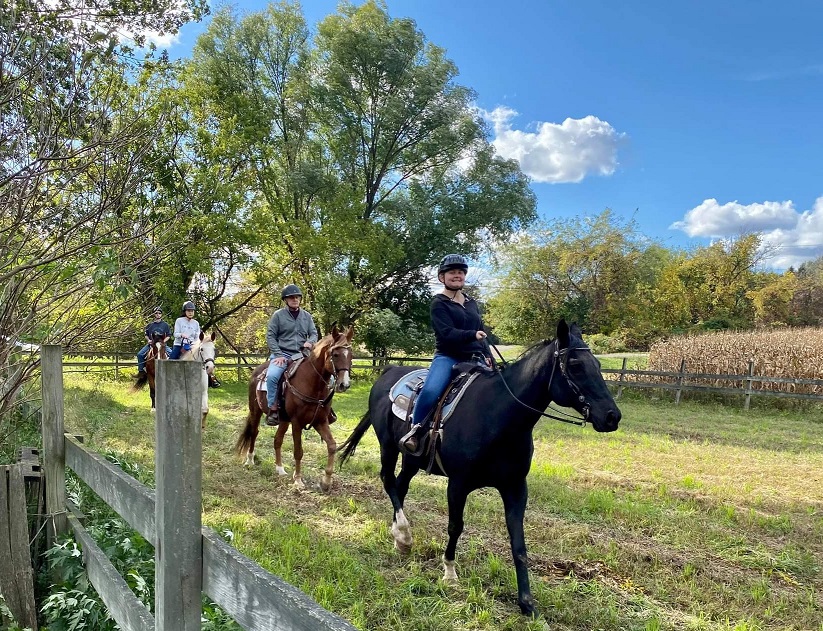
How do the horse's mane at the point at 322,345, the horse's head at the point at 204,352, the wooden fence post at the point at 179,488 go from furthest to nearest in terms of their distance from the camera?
the horse's head at the point at 204,352 < the horse's mane at the point at 322,345 < the wooden fence post at the point at 179,488

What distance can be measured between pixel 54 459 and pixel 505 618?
11.0 feet

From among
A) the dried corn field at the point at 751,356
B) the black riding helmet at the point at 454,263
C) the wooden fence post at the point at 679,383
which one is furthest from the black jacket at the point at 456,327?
the dried corn field at the point at 751,356

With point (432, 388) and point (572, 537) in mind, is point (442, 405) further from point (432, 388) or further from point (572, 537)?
point (572, 537)

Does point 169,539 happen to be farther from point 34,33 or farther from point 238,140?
point 238,140

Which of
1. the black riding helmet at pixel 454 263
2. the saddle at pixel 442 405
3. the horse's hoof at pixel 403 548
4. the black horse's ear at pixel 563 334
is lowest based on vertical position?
the horse's hoof at pixel 403 548

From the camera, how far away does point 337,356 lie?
691cm

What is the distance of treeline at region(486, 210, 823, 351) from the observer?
33125 mm

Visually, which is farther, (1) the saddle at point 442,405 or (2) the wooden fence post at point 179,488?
(1) the saddle at point 442,405

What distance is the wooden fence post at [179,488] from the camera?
64.4 inches

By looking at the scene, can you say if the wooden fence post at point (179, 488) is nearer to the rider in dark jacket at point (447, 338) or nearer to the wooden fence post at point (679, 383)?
the rider in dark jacket at point (447, 338)

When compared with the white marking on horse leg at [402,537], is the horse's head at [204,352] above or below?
above

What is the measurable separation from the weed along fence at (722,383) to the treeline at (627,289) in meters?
14.7

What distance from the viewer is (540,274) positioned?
35531 mm

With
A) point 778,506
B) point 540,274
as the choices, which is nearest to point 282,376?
point 778,506
